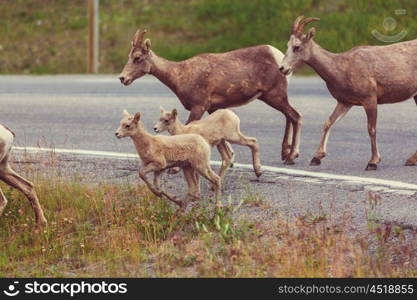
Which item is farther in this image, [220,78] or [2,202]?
[220,78]

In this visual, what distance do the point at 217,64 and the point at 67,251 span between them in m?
3.33

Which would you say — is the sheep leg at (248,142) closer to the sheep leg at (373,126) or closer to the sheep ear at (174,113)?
the sheep ear at (174,113)

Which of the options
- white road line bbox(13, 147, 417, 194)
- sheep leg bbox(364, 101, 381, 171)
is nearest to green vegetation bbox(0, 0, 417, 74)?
white road line bbox(13, 147, 417, 194)

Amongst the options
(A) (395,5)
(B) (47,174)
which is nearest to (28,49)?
(A) (395,5)

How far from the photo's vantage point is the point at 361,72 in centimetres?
1123

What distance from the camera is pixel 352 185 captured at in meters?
10.5

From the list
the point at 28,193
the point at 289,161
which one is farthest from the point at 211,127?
the point at 28,193

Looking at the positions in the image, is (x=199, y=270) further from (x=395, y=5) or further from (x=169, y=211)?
(x=395, y=5)

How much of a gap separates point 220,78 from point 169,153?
2116mm

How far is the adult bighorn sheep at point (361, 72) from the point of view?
36.8 ft

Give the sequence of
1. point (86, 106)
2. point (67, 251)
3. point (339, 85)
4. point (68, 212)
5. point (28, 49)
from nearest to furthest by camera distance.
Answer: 1. point (67, 251)
2. point (68, 212)
3. point (339, 85)
4. point (86, 106)
5. point (28, 49)

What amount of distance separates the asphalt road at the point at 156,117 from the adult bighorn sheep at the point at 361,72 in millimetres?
701

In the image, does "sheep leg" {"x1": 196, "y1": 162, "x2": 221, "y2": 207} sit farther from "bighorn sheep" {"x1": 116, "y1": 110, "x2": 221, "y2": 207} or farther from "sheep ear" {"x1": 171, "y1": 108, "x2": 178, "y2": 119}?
"sheep ear" {"x1": 171, "y1": 108, "x2": 178, "y2": 119}

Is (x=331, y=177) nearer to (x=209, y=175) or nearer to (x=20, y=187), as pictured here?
(x=209, y=175)
